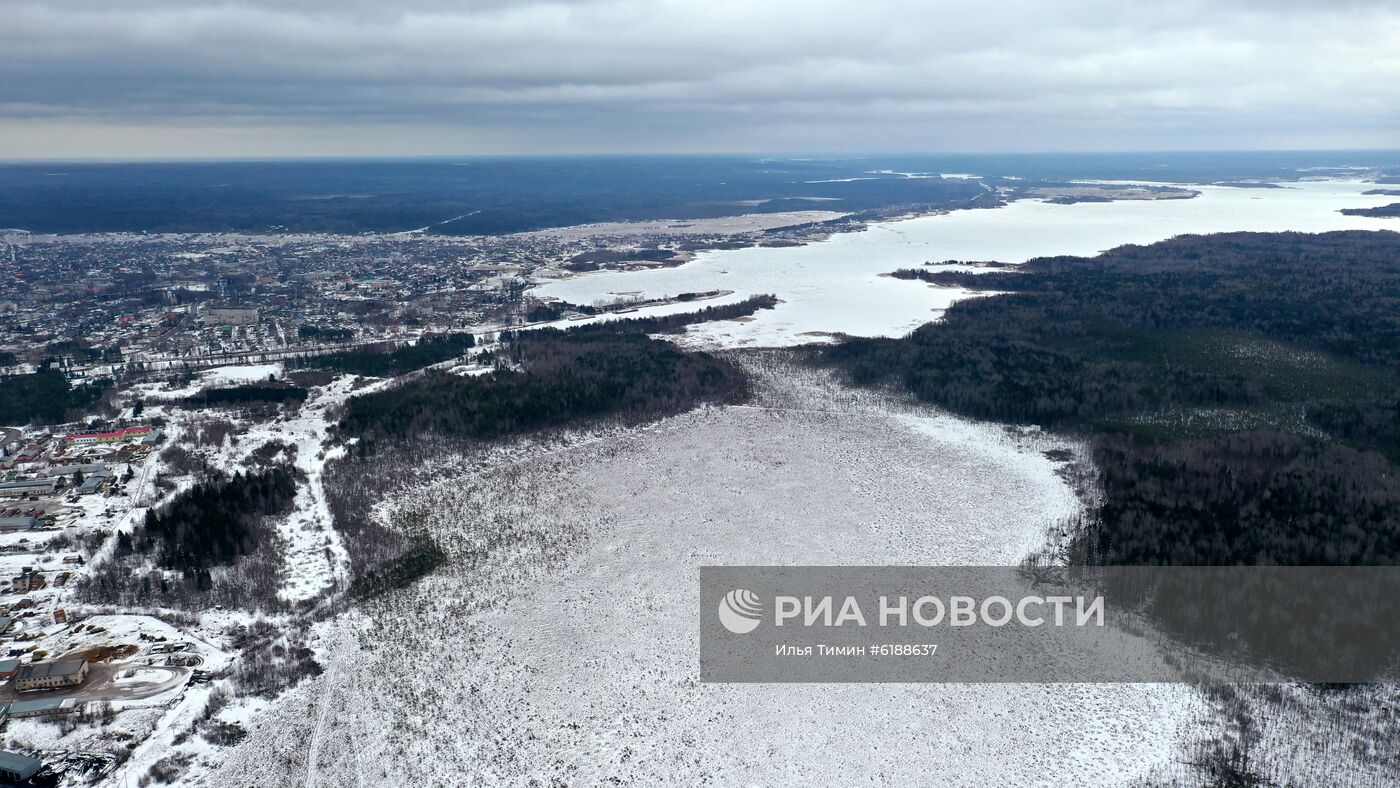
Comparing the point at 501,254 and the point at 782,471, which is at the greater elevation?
the point at 501,254

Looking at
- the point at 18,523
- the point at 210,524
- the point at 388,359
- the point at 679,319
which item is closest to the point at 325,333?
the point at 388,359

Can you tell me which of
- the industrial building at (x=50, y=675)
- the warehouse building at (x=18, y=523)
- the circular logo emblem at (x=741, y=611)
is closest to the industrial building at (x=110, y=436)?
the warehouse building at (x=18, y=523)

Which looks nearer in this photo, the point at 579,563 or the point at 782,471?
the point at 579,563

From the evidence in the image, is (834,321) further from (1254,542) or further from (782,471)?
(1254,542)

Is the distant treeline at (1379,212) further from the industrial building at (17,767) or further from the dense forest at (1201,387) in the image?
the industrial building at (17,767)

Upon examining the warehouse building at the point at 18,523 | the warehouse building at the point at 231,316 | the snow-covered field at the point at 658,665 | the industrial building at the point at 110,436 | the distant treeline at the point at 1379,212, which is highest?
the distant treeline at the point at 1379,212

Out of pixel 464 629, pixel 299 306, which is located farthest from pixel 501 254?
pixel 464 629

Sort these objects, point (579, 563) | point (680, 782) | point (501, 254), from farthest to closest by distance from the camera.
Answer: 1. point (501, 254)
2. point (579, 563)
3. point (680, 782)
